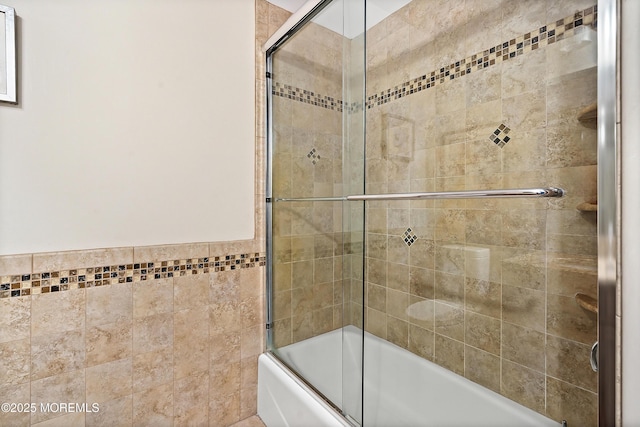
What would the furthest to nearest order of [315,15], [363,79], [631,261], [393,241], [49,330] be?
[393,241], [315,15], [363,79], [49,330], [631,261]

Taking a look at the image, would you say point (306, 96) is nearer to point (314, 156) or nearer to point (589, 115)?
point (314, 156)

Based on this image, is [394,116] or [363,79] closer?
[363,79]

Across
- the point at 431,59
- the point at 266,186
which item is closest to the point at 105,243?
the point at 266,186

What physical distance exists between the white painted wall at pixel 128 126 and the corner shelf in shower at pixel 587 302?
1.33 metres

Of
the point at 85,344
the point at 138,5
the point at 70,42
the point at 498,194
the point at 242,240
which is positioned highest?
the point at 138,5

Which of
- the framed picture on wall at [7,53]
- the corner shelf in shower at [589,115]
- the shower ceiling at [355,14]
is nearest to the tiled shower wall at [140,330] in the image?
the shower ceiling at [355,14]

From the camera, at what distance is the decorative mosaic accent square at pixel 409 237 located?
4.88 ft

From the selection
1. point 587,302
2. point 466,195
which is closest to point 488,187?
point 466,195

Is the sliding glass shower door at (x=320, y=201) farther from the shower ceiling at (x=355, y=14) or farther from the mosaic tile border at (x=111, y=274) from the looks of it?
the mosaic tile border at (x=111, y=274)

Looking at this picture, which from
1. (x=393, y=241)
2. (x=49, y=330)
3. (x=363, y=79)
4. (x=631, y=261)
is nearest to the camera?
(x=631, y=261)

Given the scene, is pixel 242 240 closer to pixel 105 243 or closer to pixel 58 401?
pixel 105 243

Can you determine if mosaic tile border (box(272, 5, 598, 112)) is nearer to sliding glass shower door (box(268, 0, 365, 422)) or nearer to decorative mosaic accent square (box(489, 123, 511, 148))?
sliding glass shower door (box(268, 0, 365, 422))

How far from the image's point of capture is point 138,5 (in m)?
1.31

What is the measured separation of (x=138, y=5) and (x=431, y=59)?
126 centimetres
